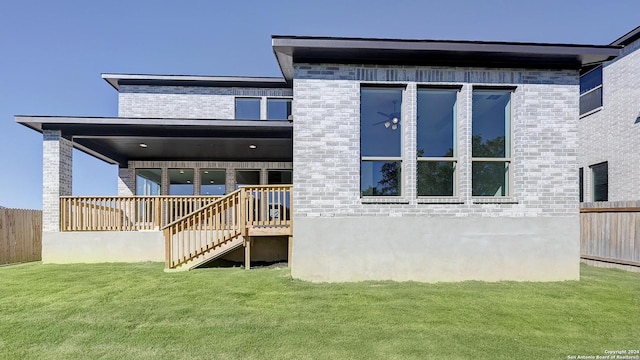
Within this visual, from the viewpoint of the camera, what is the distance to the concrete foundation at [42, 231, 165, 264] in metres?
8.66

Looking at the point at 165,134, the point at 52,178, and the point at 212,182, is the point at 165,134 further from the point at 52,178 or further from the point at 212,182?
the point at 212,182

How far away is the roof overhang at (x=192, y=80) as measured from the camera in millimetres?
13156

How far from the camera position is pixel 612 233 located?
8203 millimetres

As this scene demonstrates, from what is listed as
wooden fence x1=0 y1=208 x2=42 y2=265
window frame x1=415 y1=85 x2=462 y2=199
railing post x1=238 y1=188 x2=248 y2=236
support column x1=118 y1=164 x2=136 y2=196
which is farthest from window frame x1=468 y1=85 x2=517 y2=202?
wooden fence x1=0 y1=208 x2=42 y2=265

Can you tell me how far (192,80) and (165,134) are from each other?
4.93m

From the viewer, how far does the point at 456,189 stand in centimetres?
641

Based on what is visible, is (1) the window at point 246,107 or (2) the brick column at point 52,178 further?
(1) the window at point 246,107

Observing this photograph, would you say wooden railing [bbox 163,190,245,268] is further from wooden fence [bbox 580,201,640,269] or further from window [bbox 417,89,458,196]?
wooden fence [bbox 580,201,640,269]

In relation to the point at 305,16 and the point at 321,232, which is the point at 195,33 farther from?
the point at 321,232

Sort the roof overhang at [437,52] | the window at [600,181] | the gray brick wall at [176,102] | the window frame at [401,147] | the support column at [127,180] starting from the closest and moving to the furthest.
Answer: the roof overhang at [437,52]
the window frame at [401,147]
the window at [600,181]
the support column at [127,180]
the gray brick wall at [176,102]

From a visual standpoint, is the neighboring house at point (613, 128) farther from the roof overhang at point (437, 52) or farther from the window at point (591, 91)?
the roof overhang at point (437, 52)

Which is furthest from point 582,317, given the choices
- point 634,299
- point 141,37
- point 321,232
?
point 141,37

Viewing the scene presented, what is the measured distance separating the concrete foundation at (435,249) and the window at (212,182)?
7938 millimetres

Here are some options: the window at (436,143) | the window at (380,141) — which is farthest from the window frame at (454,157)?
the window at (380,141)
